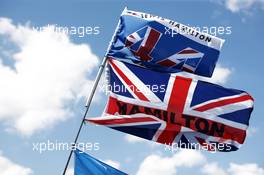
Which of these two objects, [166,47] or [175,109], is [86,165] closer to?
[175,109]

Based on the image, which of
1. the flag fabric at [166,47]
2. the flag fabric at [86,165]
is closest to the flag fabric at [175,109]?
the flag fabric at [166,47]

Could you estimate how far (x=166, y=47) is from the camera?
22953 millimetres

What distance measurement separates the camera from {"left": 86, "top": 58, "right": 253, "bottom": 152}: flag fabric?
72.0ft

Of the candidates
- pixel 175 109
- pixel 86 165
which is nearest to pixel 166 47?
pixel 175 109

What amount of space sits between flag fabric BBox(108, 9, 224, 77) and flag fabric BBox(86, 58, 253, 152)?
0.40 m

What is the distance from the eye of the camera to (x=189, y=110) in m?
22.3

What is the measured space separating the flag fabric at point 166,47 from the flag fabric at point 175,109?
0.40 m

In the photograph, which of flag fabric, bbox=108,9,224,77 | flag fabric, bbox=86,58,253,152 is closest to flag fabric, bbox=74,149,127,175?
flag fabric, bbox=86,58,253,152

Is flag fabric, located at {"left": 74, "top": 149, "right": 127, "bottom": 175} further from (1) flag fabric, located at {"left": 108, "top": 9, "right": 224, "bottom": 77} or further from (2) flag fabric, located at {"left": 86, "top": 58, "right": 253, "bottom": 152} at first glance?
(1) flag fabric, located at {"left": 108, "top": 9, "right": 224, "bottom": 77}

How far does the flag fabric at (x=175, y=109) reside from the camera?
72.0 feet

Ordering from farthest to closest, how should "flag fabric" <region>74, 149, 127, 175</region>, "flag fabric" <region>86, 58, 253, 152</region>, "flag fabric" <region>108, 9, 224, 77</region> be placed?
"flag fabric" <region>108, 9, 224, 77</region> < "flag fabric" <region>86, 58, 253, 152</region> < "flag fabric" <region>74, 149, 127, 175</region>

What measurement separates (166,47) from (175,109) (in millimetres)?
2180

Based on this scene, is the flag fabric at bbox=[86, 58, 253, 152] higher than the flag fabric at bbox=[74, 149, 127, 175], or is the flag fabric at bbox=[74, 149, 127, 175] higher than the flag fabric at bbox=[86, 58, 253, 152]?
the flag fabric at bbox=[86, 58, 253, 152]

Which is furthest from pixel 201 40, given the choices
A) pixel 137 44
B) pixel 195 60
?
pixel 137 44
